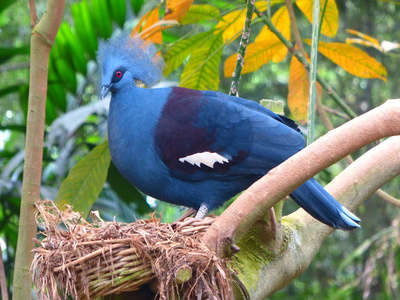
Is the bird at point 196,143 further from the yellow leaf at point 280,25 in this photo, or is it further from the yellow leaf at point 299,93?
the yellow leaf at point 280,25

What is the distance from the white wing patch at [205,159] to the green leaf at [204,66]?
0.49 meters

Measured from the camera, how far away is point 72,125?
2.30 meters

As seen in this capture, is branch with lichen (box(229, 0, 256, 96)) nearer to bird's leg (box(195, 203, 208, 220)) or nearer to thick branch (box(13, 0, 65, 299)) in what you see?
bird's leg (box(195, 203, 208, 220))

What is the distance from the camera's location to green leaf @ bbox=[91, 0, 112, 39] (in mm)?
3221

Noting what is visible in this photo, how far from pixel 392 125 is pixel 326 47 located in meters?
1.13

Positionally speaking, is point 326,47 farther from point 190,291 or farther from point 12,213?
point 12,213

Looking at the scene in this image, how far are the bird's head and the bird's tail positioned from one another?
0.76 meters

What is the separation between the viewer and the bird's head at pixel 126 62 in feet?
6.65

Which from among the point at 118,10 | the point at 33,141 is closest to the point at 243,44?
the point at 33,141

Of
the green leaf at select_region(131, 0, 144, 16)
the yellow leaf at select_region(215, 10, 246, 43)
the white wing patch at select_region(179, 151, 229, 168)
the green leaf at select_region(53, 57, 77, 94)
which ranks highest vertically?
the green leaf at select_region(131, 0, 144, 16)

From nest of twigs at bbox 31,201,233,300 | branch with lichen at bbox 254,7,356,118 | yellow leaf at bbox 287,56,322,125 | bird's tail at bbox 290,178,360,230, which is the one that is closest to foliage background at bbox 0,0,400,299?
branch with lichen at bbox 254,7,356,118

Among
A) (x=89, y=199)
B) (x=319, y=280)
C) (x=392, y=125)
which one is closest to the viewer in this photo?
(x=392, y=125)

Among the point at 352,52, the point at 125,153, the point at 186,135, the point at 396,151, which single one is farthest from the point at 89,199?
the point at 352,52

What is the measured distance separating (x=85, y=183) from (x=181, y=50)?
68 centimetres
